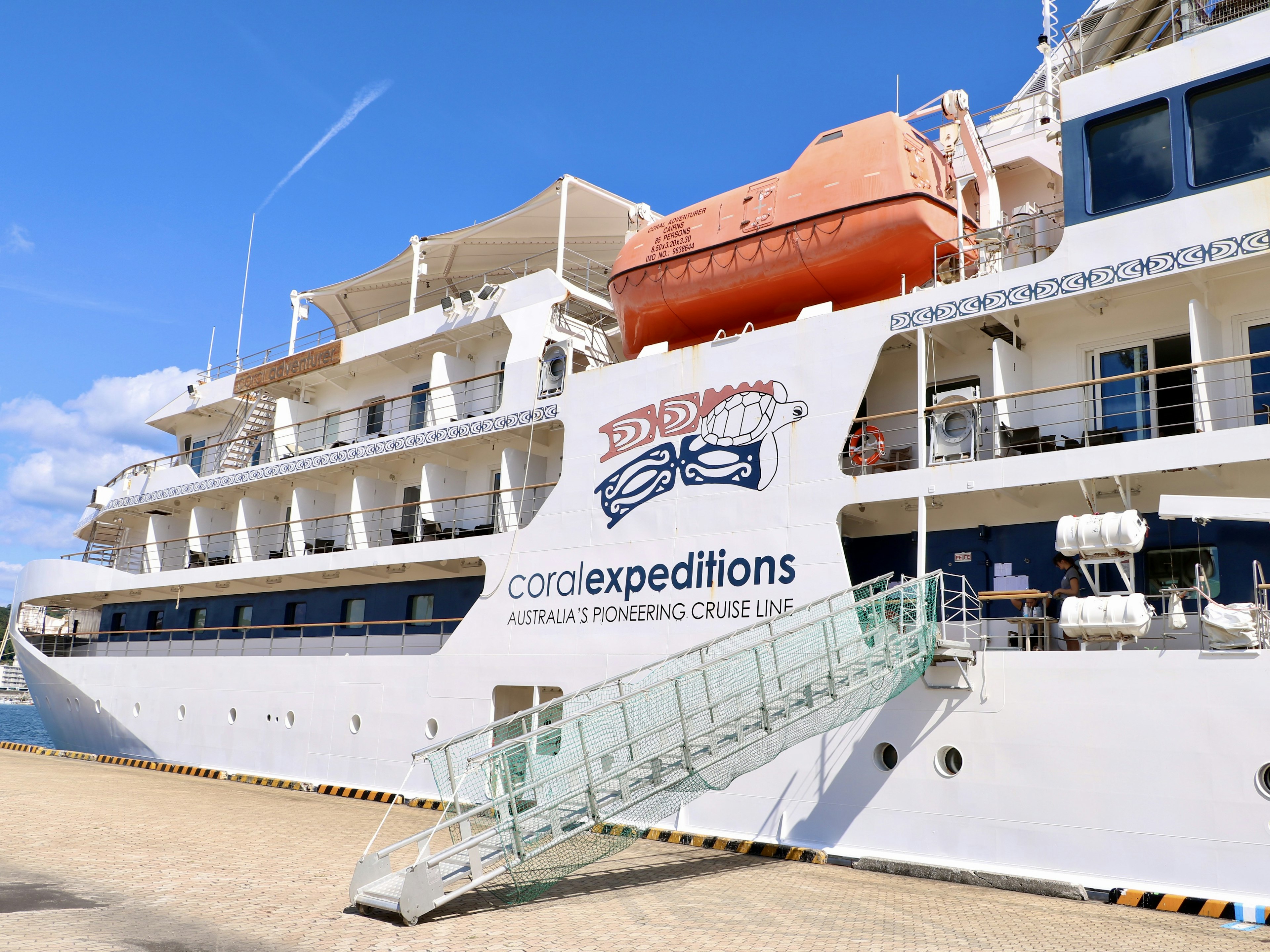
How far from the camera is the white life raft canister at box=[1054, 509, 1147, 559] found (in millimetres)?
8898

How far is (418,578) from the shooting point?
1697cm

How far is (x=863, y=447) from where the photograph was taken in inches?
446

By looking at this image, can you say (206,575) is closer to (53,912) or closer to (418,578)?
(418,578)

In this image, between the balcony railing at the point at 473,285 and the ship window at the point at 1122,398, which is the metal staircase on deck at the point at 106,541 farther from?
the ship window at the point at 1122,398

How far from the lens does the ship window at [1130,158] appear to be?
10.2 meters

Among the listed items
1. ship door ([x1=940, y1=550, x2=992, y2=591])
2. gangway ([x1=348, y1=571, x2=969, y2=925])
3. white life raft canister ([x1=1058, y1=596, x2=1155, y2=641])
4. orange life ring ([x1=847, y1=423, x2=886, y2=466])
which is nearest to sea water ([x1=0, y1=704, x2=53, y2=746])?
gangway ([x1=348, y1=571, x2=969, y2=925])

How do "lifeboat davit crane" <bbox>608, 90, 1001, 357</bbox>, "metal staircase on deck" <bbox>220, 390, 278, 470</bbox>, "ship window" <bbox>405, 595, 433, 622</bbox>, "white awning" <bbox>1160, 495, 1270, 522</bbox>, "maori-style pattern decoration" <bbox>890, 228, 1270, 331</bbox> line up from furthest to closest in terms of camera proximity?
"metal staircase on deck" <bbox>220, 390, 278, 470</bbox> < "ship window" <bbox>405, 595, 433, 622</bbox> < "lifeboat davit crane" <bbox>608, 90, 1001, 357</bbox> < "maori-style pattern decoration" <bbox>890, 228, 1270, 331</bbox> < "white awning" <bbox>1160, 495, 1270, 522</bbox>

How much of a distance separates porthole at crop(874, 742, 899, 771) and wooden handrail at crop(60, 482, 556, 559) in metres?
6.19

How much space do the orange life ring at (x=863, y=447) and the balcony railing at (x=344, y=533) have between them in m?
5.07

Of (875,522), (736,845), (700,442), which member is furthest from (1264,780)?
(700,442)

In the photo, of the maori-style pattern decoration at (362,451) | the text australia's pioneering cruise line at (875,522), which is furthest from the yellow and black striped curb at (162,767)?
the maori-style pattern decoration at (362,451)

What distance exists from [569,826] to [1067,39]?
10585 millimetres

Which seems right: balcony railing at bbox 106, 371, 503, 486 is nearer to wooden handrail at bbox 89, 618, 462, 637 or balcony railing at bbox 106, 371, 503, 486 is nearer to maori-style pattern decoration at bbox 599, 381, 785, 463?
maori-style pattern decoration at bbox 599, 381, 785, 463

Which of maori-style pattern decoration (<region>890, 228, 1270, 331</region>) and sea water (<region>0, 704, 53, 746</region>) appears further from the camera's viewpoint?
sea water (<region>0, 704, 53, 746</region>)
